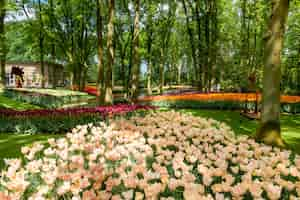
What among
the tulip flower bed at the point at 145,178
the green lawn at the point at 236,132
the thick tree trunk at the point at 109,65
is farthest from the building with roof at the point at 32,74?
the tulip flower bed at the point at 145,178

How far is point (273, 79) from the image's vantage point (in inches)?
354

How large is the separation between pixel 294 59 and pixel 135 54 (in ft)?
93.4

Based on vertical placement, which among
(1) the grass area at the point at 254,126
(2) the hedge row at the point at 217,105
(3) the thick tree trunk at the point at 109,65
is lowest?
(1) the grass area at the point at 254,126

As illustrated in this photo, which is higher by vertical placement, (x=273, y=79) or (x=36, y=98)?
(x=273, y=79)

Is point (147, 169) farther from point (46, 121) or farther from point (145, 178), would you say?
point (46, 121)

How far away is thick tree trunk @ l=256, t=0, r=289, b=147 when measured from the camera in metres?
8.94

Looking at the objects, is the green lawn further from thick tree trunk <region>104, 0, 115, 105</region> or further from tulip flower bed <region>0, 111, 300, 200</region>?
thick tree trunk <region>104, 0, 115, 105</region>

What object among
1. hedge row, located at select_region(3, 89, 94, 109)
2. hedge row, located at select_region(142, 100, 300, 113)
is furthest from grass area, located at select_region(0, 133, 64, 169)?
hedge row, located at select_region(3, 89, 94, 109)

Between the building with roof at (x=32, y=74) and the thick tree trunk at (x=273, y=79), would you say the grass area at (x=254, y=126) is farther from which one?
the building with roof at (x=32, y=74)

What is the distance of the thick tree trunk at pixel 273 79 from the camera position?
894 centimetres

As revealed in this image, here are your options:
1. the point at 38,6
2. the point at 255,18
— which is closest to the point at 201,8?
the point at 255,18

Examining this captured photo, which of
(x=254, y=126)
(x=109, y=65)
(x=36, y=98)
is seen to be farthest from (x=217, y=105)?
(x=36, y=98)

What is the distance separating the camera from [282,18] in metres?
9.12

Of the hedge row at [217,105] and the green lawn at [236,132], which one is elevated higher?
→ the hedge row at [217,105]
